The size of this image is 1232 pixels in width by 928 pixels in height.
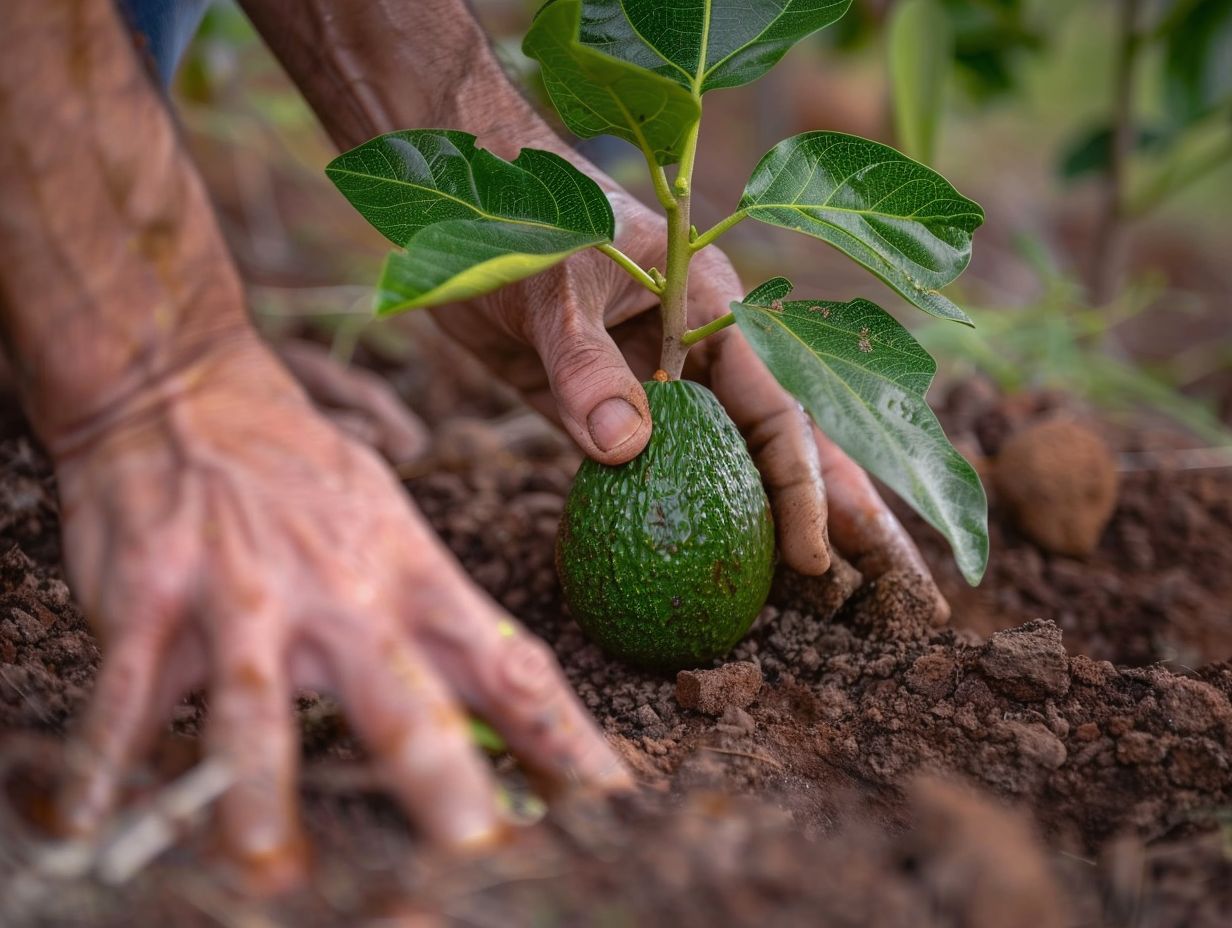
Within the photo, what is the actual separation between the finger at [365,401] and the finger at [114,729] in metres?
1.41

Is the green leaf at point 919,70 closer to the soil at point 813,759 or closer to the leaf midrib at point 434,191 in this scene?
the soil at point 813,759

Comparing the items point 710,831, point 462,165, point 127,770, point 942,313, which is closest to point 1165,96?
point 942,313

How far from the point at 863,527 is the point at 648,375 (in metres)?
0.50

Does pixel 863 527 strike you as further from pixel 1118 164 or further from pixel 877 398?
pixel 1118 164

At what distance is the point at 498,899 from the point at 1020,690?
2.74 ft

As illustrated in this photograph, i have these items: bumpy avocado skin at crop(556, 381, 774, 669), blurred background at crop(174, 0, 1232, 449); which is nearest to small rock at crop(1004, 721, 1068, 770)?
bumpy avocado skin at crop(556, 381, 774, 669)

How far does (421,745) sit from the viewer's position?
98 cm

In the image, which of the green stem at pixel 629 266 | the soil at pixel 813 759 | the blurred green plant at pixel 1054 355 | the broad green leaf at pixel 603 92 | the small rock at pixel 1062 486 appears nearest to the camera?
the soil at pixel 813 759

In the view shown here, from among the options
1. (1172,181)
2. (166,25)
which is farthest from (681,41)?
(1172,181)

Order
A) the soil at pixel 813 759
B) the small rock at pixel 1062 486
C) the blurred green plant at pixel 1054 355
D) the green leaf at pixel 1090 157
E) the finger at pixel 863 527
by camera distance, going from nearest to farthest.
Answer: the soil at pixel 813 759 → the finger at pixel 863 527 → the small rock at pixel 1062 486 → the blurred green plant at pixel 1054 355 → the green leaf at pixel 1090 157

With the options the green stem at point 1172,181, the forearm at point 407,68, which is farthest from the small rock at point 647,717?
the green stem at point 1172,181

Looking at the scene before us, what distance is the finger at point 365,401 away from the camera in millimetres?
2434

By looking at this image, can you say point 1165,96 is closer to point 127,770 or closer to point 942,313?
point 942,313

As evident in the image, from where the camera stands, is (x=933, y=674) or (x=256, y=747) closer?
(x=256, y=747)
